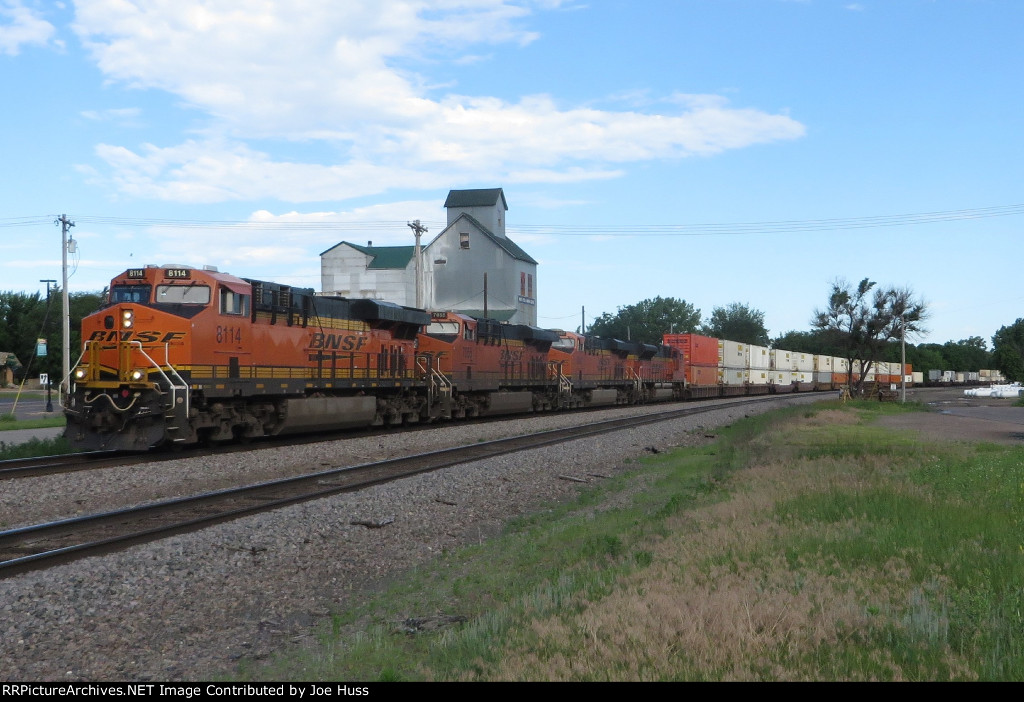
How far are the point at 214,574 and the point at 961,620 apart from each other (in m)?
6.58

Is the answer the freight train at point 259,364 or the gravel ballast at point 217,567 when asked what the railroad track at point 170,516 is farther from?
the freight train at point 259,364

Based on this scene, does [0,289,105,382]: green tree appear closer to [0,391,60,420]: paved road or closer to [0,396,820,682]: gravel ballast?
[0,391,60,420]: paved road

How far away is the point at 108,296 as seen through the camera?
61.1 feet

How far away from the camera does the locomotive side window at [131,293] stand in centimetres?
1819

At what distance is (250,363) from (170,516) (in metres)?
8.71

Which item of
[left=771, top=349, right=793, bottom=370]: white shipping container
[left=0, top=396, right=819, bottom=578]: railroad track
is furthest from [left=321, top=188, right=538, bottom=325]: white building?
[left=0, top=396, right=819, bottom=578]: railroad track

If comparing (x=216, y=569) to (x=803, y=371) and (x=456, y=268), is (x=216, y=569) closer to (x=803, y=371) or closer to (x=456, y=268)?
(x=456, y=268)

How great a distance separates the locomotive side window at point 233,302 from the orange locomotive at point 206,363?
23 millimetres

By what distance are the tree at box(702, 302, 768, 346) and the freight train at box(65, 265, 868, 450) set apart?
103 meters

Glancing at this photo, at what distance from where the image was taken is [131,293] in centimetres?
1830

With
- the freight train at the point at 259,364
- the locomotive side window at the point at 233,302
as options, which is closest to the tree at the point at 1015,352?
the freight train at the point at 259,364

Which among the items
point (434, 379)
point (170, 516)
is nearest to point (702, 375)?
point (434, 379)
